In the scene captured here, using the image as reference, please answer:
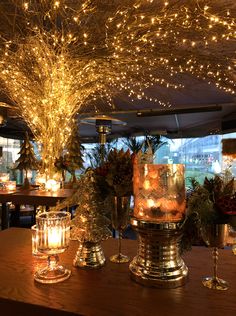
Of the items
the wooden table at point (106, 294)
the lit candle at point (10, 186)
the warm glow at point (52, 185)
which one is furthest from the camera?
the lit candle at point (10, 186)

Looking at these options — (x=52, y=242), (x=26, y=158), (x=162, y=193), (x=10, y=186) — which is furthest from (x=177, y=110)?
(x=52, y=242)

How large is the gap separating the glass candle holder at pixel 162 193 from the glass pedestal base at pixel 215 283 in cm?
22

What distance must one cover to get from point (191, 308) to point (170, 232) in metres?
0.21

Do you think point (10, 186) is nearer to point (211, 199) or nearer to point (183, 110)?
point (211, 199)

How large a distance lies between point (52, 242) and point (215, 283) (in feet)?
1.75

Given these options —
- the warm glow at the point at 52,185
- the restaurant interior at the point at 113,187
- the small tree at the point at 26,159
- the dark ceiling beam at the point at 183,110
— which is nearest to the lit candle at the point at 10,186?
the restaurant interior at the point at 113,187

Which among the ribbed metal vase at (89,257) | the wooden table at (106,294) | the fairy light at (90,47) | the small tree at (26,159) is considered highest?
the fairy light at (90,47)

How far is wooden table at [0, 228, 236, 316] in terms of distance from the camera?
733 millimetres

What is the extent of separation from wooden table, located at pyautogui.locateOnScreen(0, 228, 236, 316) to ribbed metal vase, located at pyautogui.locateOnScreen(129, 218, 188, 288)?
27mm

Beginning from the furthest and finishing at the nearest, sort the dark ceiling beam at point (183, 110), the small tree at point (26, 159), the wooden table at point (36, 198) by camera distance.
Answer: the dark ceiling beam at point (183, 110)
the small tree at point (26, 159)
the wooden table at point (36, 198)

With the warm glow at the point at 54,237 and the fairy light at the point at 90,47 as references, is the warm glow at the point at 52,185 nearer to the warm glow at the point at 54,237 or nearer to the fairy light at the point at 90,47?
the fairy light at the point at 90,47

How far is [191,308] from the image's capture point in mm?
740

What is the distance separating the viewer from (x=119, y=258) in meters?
1.08

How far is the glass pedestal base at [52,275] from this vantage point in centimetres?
88
